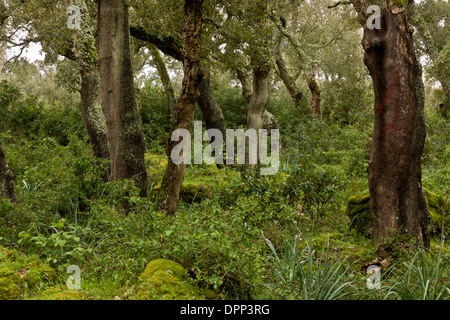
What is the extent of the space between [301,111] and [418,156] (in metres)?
16.4

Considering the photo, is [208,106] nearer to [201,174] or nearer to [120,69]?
[201,174]

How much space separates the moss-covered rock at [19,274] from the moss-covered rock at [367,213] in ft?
16.4

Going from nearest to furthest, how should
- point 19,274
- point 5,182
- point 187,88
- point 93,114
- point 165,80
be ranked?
point 19,274 < point 5,182 < point 187,88 < point 93,114 < point 165,80

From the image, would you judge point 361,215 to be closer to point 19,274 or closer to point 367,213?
point 367,213

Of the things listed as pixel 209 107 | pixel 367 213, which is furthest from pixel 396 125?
pixel 209 107

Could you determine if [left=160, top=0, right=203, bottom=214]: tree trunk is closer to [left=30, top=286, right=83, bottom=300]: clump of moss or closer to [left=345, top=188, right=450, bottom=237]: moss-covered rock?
[left=30, top=286, right=83, bottom=300]: clump of moss

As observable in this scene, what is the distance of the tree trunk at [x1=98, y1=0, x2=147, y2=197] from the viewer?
25.1 ft

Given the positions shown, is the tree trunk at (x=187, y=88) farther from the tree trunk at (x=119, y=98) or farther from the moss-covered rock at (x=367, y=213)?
the moss-covered rock at (x=367, y=213)

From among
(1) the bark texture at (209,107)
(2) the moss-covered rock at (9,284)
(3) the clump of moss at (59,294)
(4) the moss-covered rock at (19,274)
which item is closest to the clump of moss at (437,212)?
(3) the clump of moss at (59,294)

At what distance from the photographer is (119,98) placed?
7.69 metres

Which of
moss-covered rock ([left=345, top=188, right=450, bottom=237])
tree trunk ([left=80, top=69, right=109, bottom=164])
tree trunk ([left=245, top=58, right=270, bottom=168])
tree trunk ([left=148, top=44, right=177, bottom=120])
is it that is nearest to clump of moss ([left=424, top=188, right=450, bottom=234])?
moss-covered rock ([left=345, top=188, right=450, bottom=237])

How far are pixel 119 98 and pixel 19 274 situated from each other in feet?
14.4

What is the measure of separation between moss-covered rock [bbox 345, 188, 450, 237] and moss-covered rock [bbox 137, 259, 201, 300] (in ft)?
13.0

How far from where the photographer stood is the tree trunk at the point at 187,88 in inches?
268
